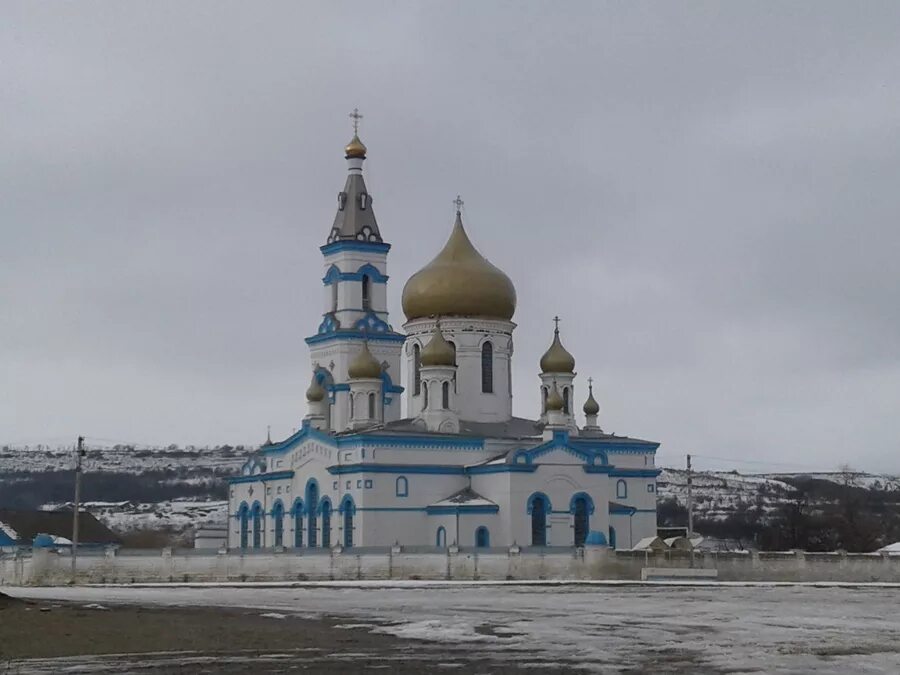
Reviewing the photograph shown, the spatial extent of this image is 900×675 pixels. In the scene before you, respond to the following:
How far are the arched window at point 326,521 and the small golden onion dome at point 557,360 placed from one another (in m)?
10.1

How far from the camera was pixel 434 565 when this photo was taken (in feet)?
143

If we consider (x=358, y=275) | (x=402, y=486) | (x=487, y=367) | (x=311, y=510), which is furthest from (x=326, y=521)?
(x=358, y=275)

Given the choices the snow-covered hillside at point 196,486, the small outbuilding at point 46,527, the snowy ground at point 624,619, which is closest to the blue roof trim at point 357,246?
the small outbuilding at point 46,527

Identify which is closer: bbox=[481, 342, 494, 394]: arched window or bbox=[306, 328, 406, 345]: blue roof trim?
bbox=[481, 342, 494, 394]: arched window

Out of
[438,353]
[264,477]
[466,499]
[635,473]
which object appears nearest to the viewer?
[466,499]

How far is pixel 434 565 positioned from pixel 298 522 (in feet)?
38.5

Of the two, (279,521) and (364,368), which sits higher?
(364,368)

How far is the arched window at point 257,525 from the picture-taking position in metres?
57.2

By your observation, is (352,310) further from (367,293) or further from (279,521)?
(279,521)

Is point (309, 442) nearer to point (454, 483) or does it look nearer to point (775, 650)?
point (454, 483)

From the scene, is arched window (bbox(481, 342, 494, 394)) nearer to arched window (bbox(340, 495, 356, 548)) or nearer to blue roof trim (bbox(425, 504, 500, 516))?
blue roof trim (bbox(425, 504, 500, 516))

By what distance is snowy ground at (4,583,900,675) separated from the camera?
17.3 metres

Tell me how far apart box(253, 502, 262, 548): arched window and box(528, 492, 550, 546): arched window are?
13.1 meters

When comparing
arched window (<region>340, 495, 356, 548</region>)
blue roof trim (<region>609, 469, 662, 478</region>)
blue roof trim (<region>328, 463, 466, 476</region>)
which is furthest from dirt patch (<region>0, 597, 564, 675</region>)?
blue roof trim (<region>609, 469, 662, 478</region>)
